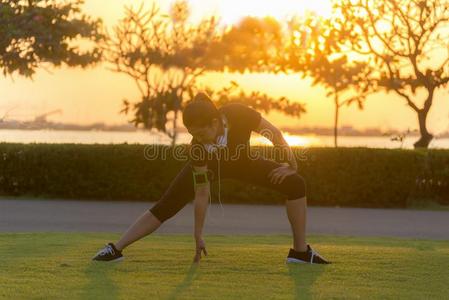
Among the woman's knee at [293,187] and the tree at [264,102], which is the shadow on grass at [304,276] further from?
the tree at [264,102]

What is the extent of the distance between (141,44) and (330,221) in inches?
607

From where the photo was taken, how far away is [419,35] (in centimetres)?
2472

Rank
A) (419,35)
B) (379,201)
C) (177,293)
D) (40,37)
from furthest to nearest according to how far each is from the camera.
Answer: (419,35), (40,37), (379,201), (177,293)

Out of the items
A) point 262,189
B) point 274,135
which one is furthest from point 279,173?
point 262,189

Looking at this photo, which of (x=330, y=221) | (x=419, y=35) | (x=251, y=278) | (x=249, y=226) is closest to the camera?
(x=251, y=278)

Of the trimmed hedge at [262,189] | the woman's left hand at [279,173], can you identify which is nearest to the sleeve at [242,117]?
the woman's left hand at [279,173]

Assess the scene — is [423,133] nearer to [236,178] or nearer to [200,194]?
[236,178]

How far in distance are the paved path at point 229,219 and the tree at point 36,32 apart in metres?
5.33

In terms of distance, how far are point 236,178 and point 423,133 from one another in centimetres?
1775

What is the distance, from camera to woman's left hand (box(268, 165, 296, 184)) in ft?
26.6

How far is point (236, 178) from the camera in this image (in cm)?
826

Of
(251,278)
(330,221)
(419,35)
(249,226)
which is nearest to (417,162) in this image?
(330,221)

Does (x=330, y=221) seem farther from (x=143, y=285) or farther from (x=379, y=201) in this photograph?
(x=143, y=285)

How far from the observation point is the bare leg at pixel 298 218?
323 inches
